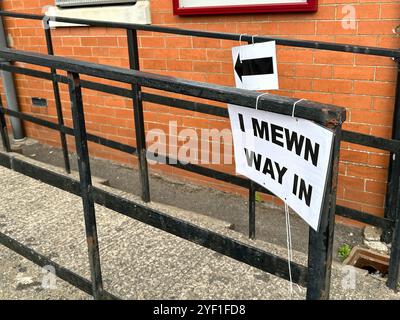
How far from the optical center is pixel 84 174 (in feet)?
6.69

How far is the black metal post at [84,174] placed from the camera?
192 centimetres

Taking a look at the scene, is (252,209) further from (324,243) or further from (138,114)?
(324,243)

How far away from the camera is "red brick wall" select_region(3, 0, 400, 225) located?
3.05 metres

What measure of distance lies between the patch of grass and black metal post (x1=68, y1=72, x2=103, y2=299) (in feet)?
5.35

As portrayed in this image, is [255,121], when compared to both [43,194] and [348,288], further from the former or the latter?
[43,194]

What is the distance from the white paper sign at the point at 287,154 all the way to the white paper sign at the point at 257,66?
1090 mm

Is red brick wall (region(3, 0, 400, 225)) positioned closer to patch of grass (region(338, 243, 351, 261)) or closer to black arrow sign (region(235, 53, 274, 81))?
patch of grass (region(338, 243, 351, 261))

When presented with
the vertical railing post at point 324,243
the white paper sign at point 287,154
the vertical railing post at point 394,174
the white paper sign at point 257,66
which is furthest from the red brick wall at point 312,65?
the vertical railing post at point 324,243

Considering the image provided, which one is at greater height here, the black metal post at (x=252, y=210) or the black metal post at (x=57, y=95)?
the black metal post at (x=57, y=95)

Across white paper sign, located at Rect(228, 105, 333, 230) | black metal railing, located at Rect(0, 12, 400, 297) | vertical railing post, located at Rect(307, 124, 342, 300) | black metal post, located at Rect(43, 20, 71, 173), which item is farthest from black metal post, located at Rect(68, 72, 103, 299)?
black metal post, located at Rect(43, 20, 71, 173)

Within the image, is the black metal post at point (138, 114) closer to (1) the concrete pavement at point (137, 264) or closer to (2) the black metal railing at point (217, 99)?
(2) the black metal railing at point (217, 99)

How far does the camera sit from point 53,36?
A: 479cm

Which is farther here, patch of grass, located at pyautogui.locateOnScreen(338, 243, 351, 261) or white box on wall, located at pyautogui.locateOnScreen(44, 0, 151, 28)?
white box on wall, located at pyautogui.locateOnScreen(44, 0, 151, 28)
